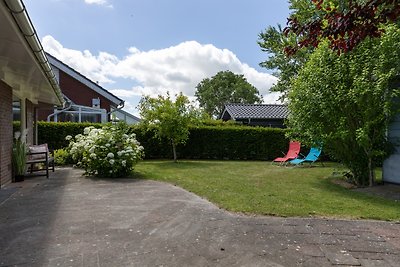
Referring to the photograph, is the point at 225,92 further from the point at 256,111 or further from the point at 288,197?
the point at 288,197

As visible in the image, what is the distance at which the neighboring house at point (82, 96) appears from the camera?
21922 mm

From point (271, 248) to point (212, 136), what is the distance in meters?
14.1

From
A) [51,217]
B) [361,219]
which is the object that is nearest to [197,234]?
[51,217]

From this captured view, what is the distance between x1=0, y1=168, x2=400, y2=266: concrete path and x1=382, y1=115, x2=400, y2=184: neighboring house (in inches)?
165

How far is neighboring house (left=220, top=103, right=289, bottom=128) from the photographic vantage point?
2653 cm

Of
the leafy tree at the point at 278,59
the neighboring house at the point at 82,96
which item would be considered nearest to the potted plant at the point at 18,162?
the neighboring house at the point at 82,96

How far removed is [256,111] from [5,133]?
21.4 m

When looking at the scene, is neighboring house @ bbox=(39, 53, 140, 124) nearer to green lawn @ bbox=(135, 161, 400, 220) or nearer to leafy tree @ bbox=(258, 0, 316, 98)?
leafy tree @ bbox=(258, 0, 316, 98)

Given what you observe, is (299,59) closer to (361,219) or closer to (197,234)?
(361,219)

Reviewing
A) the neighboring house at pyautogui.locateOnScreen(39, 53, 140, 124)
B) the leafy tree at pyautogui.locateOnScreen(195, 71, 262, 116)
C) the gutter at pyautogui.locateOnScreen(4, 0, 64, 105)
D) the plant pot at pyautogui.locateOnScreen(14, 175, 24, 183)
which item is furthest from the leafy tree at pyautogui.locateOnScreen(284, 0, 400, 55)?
the leafy tree at pyautogui.locateOnScreen(195, 71, 262, 116)

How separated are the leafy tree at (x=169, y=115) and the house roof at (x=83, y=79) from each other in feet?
27.1

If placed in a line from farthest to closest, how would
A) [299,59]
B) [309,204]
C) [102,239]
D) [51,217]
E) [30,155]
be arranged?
[299,59], [30,155], [309,204], [51,217], [102,239]

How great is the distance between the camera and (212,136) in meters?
17.9

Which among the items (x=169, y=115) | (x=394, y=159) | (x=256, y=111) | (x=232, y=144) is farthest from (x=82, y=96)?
(x=394, y=159)
